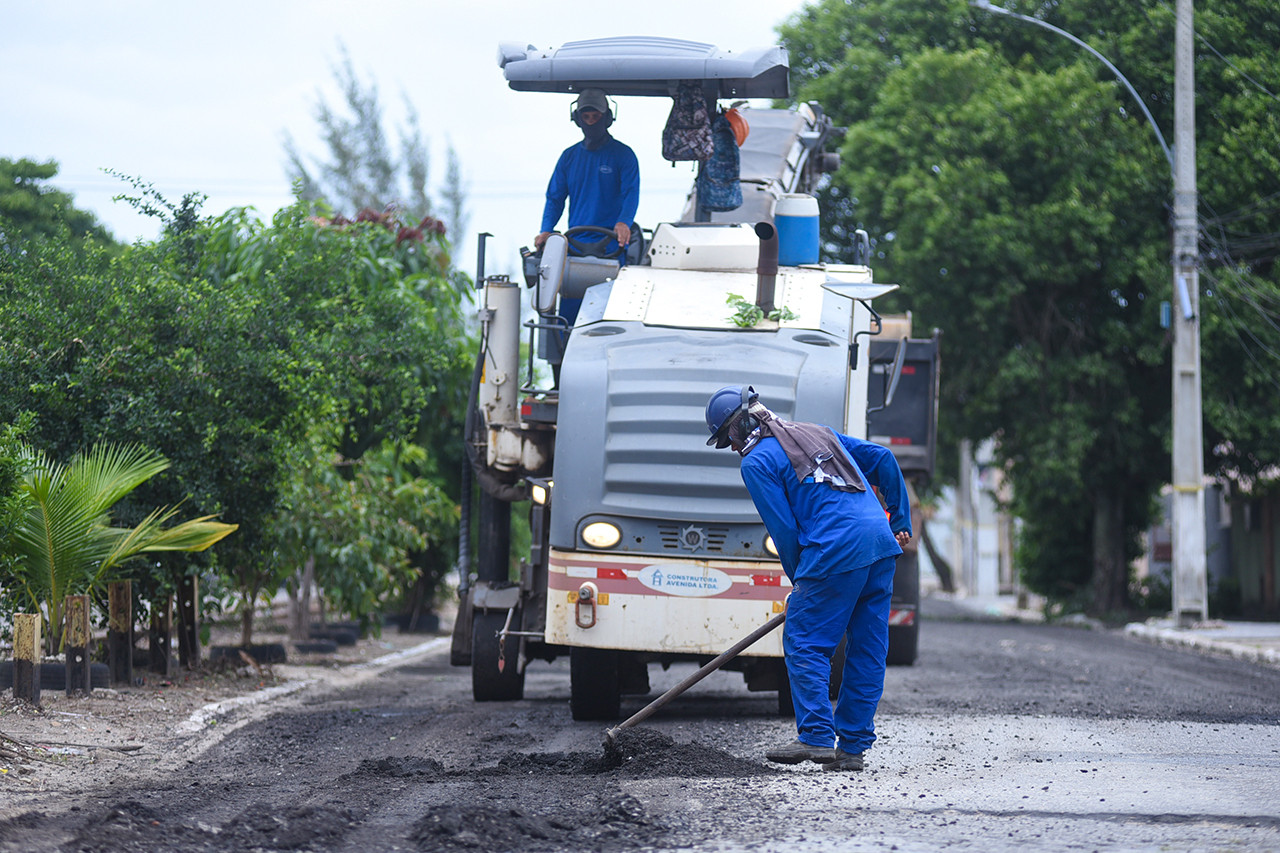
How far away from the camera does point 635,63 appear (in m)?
9.67

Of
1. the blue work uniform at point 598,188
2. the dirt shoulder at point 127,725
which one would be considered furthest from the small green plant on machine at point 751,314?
the dirt shoulder at point 127,725

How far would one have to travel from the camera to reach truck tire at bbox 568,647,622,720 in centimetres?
905

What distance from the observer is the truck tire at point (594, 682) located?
9047 mm

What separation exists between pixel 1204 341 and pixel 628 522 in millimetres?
15915

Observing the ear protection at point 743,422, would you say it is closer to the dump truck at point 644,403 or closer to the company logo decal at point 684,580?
the dump truck at point 644,403

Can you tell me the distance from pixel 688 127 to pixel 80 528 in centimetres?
484

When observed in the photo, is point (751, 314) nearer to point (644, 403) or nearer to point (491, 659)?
point (644, 403)

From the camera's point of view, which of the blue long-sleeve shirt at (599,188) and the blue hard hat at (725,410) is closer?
the blue hard hat at (725,410)

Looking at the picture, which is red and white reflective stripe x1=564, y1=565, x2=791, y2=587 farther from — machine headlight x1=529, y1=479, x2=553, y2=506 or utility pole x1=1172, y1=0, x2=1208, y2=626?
utility pole x1=1172, y1=0, x2=1208, y2=626

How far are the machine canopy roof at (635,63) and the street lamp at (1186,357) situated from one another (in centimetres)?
1192

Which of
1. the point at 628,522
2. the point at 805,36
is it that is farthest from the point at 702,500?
the point at 805,36

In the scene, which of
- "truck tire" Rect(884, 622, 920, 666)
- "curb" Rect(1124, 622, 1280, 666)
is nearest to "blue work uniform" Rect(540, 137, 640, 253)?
"truck tire" Rect(884, 622, 920, 666)

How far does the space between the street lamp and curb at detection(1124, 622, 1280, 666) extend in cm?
64

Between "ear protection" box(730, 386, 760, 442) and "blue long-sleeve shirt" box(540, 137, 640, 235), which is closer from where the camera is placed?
"ear protection" box(730, 386, 760, 442)
